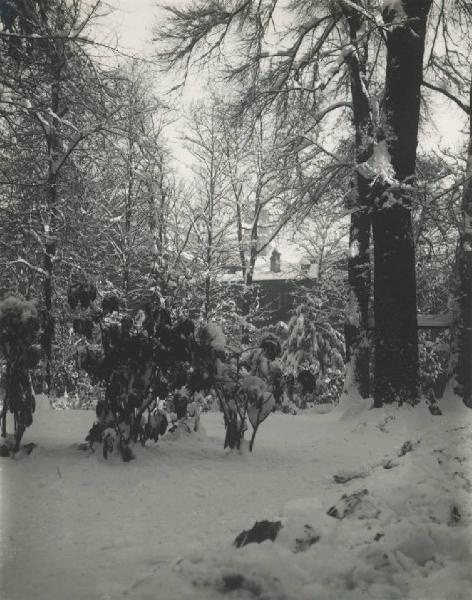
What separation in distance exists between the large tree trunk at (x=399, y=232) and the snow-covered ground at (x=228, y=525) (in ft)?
8.52

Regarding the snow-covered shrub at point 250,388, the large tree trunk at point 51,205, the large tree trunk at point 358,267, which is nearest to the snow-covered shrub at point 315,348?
the large tree trunk at point 358,267

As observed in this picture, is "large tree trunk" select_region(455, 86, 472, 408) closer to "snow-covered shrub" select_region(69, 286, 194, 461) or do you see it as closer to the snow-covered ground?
the snow-covered ground

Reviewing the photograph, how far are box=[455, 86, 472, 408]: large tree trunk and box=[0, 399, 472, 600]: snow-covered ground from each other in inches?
179

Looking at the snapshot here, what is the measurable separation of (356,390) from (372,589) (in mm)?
8701

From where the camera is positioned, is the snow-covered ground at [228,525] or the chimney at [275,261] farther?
the chimney at [275,261]

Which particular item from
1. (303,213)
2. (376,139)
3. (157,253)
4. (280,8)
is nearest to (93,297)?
(376,139)

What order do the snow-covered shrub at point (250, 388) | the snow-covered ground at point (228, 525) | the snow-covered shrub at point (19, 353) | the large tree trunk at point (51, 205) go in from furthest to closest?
the large tree trunk at point (51, 205), the snow-covered shrub at point (250, 388), the snow-covered shrub at point (19, 353), the snow-covered ground at point (228, 525)

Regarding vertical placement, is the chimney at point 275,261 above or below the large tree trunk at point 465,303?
above

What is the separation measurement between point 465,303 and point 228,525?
22.6 feet

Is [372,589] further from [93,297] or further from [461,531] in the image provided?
[93,297]

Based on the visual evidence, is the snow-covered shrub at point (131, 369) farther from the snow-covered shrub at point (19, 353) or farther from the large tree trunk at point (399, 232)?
the large tree trunk at point (399, 232)

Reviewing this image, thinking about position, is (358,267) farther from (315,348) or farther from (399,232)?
(315,348)

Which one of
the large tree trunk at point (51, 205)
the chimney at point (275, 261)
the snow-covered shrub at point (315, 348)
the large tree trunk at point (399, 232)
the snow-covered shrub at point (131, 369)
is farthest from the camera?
the chimney at point (275, 261)

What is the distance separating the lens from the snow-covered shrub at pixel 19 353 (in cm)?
382
